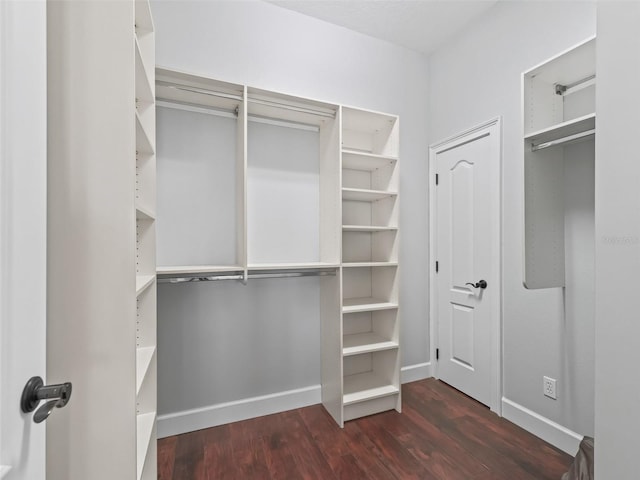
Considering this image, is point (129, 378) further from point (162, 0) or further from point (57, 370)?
point (162, 0)

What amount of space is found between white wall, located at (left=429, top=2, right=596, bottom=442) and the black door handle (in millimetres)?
2293

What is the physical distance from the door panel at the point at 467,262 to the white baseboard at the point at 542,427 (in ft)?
0.51

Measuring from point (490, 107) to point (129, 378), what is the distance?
286 centimetres

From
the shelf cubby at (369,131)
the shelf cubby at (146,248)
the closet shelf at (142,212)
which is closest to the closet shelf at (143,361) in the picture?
the shelf cubby at (146,248)

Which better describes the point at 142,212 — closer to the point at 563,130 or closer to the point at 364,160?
the point at 364,160

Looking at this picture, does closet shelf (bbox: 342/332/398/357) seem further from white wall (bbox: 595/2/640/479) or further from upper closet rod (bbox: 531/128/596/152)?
upper closet rod (bbox: 531/128/596/152)

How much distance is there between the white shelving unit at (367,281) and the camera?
2.26m

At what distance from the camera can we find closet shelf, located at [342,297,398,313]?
2.22m

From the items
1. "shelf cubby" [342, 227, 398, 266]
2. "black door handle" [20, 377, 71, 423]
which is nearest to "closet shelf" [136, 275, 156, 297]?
"black door handle" [20, 377, 71, 423]

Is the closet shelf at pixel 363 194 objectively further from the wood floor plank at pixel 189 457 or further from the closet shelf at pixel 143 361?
the wood floor plank at pixel 189 457

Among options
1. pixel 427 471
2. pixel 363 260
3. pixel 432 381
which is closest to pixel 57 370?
pixel 427 471

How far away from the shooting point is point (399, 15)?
2500 mm

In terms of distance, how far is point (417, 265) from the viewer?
9.74 ft

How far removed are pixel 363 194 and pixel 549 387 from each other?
182 centimetres
